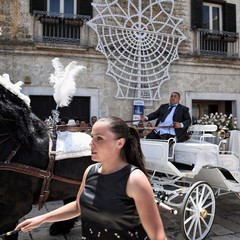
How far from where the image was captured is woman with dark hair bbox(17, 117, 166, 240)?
66.2 inches

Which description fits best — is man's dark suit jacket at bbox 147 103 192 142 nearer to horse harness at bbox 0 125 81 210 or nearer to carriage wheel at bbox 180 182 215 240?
carriage wheel at bbox 180 182 215 240

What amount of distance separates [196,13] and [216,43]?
1255mm

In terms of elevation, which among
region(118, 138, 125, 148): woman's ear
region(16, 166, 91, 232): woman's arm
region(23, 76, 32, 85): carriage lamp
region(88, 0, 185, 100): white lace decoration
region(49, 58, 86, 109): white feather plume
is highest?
region(88, 0, 185, 100): white lace decoration

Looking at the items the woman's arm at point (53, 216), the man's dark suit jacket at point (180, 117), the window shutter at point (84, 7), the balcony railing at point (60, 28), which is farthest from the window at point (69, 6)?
the woman's arm at point (53, 216)

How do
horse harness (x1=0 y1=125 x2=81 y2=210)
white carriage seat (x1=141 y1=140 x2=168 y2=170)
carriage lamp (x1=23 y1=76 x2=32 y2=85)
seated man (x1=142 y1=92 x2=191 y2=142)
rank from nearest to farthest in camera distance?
horse harness (x1=0 y1=125 x2=81 y2=210) → white carriage seat (x1=141 y1=140 x2=168 y2=170) → seated man (x1=142 y1=92 x2=191 y2=142) → carriage lamp (x1=23 y1=76 x2=32 y2=85)

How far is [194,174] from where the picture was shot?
4656 millimetres

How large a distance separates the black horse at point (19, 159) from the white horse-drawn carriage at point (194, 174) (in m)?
1.46

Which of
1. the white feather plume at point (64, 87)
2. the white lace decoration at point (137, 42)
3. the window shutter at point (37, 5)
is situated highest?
the window shutter at point (37, 5)

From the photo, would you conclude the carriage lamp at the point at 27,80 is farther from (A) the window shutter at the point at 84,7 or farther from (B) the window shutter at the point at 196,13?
(B) the window shutter at the point at 196,13

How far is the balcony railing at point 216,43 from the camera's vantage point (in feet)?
36.0

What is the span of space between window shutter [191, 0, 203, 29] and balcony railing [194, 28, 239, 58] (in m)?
0.21

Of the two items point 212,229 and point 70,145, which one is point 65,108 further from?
point 212,229

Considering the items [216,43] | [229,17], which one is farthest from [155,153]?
[229,17]

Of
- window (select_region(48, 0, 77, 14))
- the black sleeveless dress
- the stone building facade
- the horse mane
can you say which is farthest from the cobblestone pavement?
window (select_region(48, 0, 77, 14))
